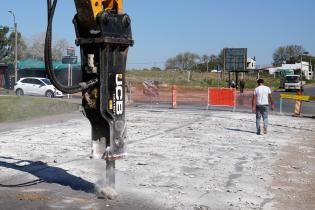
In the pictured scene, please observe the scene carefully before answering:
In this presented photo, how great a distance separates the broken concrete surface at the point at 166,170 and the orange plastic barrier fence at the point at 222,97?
416 inches

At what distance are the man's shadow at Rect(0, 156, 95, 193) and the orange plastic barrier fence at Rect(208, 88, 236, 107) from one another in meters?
18.4

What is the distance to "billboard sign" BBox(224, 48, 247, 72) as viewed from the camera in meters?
48.0

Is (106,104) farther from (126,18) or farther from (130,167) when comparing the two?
(130,167)

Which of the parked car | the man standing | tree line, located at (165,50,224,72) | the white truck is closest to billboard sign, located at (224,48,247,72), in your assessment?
the parked car

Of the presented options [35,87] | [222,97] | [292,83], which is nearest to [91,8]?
[222,97]

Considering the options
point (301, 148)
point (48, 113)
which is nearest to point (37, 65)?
point (48, 113)

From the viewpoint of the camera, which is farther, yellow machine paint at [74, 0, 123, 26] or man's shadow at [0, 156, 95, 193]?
man's shadow at [0, 156, 95, 193]

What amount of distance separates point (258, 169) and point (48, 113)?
16.2 m

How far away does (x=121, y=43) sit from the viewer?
740 centimetres

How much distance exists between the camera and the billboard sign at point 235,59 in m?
48.0

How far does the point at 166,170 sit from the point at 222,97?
1878 cm

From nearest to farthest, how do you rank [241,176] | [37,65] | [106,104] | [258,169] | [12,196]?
[106,104]
[12,196]
[241,176]
[258,169]
[37,65]

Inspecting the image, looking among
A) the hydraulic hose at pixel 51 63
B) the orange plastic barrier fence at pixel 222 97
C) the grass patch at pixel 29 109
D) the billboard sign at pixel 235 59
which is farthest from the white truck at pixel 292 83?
the hydraulic hose at pixel 51 63

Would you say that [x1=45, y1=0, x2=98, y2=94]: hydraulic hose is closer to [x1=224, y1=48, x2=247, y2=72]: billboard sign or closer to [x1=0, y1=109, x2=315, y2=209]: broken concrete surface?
[x1=0, y1=109, x2=315, y2=209]: broken concrete surface
